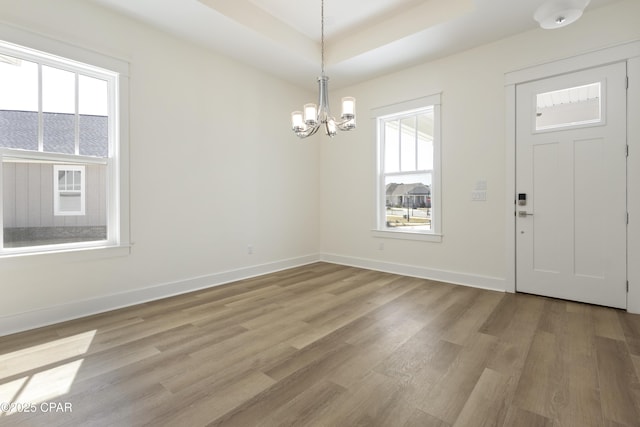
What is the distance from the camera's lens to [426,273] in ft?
14.0

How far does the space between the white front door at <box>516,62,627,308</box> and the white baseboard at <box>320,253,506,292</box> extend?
28 cm

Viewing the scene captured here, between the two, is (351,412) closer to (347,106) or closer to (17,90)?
(347,106)

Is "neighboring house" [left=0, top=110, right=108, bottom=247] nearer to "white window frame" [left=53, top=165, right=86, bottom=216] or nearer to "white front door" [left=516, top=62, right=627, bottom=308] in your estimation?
"white window frame" [left=53, top=165, right=86, bottom=216]

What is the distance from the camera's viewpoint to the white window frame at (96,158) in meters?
2.55

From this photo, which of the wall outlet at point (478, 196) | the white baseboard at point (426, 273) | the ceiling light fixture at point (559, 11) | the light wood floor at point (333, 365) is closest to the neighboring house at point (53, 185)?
the light wood floor at point (333, 365)

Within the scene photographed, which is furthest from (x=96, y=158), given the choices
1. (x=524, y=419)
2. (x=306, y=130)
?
(x=524, y=419)

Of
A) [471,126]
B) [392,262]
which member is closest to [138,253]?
[392,262]

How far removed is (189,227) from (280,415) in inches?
108

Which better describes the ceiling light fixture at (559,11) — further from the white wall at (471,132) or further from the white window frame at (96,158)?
the white window frame at (96,158)

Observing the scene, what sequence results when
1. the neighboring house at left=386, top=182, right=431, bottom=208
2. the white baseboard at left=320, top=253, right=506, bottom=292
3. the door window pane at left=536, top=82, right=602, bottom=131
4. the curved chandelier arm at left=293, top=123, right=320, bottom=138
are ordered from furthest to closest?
1. the neighboring house at left=386, top=182, right=431, bottom=208
2. the white baseboard at left=320, top=253, right=506, bottom=292
3. the door window pane at left=536, top=82, right=602, bottom=131
4. the curved chandelier arm at left=293, top=123, right=320, bottom=138

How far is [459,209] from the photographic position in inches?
158

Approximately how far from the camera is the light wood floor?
1553mm

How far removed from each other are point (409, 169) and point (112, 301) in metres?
4.16

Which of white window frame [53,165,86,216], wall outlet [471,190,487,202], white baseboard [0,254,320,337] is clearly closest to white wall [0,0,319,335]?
white baseboard [0,254,320,337]
